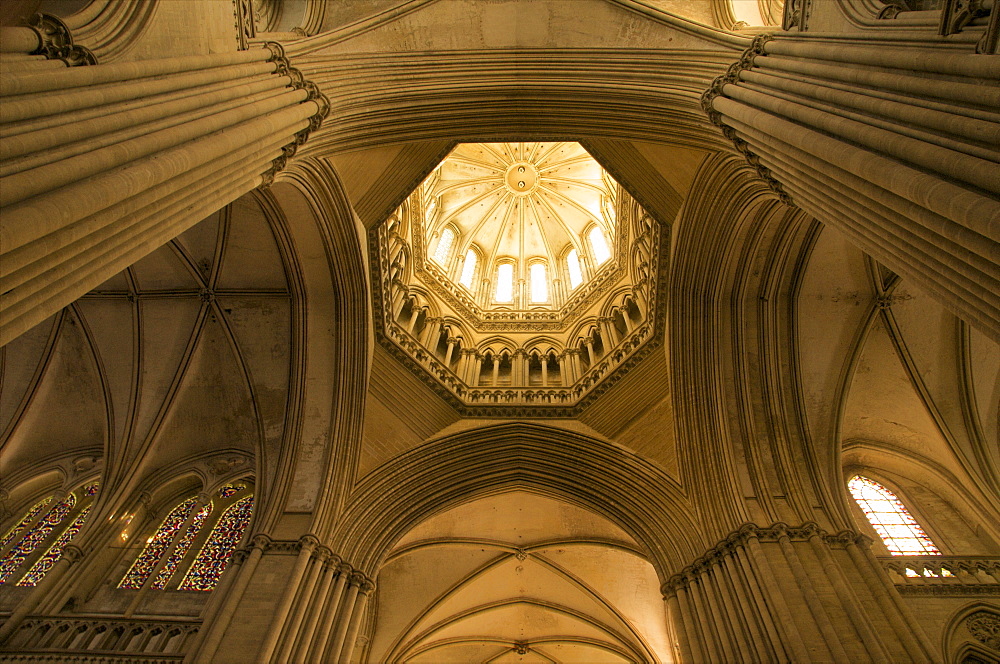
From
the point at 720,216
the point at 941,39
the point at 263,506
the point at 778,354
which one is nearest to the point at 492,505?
the point at 263,506

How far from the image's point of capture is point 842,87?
537 cm

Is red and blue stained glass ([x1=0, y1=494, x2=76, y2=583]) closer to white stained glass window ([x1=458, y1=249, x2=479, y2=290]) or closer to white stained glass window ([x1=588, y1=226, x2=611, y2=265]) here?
white stained glass window ([x1=458, y1=249, x2=479, y2=290])

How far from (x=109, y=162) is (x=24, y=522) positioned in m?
10.3

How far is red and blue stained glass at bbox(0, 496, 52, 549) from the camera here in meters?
11.0

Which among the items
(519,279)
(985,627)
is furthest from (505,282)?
(985,627)

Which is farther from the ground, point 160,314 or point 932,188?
point 160,314

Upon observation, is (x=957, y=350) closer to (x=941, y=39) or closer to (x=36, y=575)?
(x=941, y=39)

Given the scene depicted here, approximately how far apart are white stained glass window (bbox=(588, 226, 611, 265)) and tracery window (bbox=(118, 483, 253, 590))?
10.8 meters

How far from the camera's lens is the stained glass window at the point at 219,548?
399 inches

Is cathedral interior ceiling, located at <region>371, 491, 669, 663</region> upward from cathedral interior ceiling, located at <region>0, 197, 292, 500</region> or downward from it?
downward

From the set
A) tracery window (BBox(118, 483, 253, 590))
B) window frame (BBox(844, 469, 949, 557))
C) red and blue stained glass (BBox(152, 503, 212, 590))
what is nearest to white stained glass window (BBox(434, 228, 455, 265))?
tracery window (BBox(118, 483, 253, 590))

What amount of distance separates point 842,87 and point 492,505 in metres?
10.7

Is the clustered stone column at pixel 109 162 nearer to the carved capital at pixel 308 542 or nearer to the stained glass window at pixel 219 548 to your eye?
the carved capital at pixel 308 542

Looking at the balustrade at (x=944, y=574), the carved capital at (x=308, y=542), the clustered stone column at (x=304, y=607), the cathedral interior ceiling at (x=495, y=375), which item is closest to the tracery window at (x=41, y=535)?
the cathedral interior ceiling at (x=495, y=375)
